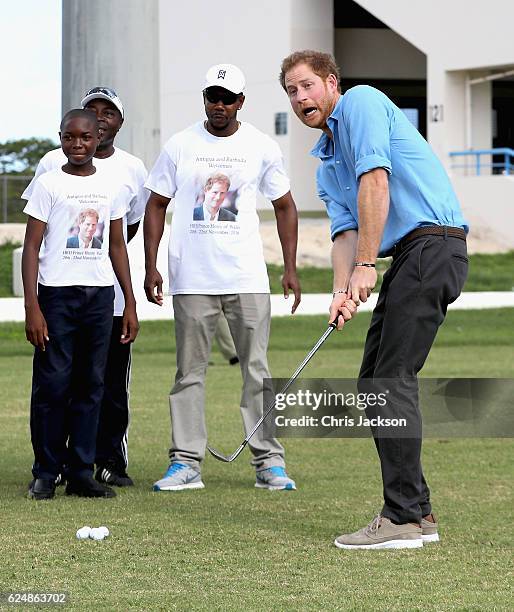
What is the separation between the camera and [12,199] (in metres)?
38.9

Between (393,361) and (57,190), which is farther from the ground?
(57,190)

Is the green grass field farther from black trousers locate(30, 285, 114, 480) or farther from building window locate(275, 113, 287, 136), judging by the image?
building window locate(275, 113, 287, 136)

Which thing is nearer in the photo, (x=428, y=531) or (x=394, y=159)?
(x=394, y=159)

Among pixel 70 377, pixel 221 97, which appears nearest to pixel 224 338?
pixel 221 97

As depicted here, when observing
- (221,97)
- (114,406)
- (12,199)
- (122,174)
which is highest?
(12,199)

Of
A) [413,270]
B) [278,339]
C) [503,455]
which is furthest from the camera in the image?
[278,339]

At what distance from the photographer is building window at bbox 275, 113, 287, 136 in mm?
36594

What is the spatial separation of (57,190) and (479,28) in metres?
28.0

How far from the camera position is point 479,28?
33719 millimetres

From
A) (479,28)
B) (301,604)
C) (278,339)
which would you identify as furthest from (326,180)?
(479,28)

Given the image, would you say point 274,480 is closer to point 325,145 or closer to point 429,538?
point 429,538

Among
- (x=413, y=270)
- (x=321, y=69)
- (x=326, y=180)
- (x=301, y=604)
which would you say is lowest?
(x=301, y=604)

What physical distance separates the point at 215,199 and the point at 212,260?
32 centimetres

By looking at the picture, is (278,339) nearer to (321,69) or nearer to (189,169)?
(189,169)
